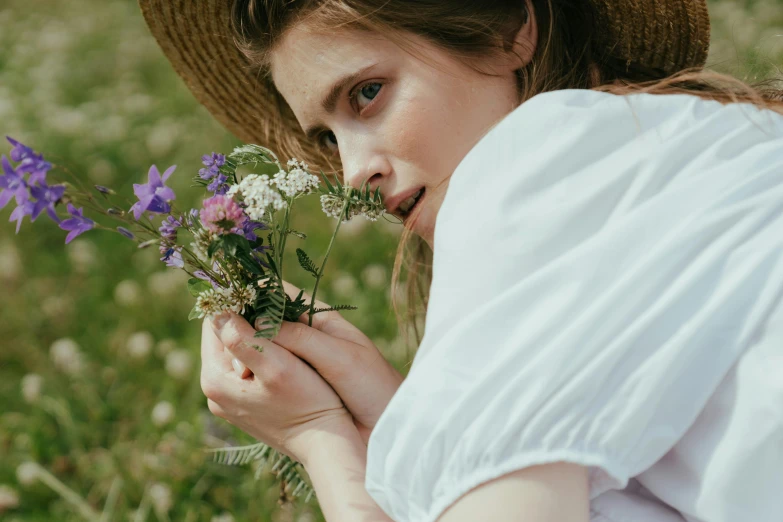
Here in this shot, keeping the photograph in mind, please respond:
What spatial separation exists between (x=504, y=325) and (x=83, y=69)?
4.32 metres

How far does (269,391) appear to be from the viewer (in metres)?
1.57

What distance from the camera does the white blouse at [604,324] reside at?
1.06 m

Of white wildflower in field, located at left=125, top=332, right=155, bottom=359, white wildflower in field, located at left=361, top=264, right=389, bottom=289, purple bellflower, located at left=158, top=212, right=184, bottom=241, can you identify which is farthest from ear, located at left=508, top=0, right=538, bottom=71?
white wildflower in field, located at left=125, top=332, right=155, bottom=359

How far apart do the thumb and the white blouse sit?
0.41 metres

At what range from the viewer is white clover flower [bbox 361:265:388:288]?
2850mm

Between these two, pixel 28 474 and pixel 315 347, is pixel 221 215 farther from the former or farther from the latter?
pixel 28 474

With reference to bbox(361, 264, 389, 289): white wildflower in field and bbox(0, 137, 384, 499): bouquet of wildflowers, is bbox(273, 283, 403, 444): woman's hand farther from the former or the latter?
bbox(361, 264, 389, 289): white wildflower in field

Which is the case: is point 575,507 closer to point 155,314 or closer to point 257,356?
point 257,356

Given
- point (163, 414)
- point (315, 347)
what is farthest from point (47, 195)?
point (163, 414)

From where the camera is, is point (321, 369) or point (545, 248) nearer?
point (545, 248)

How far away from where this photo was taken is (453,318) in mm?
1148

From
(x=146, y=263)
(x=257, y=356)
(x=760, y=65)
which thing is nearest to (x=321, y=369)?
(x=257, y=356)

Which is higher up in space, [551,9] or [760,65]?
[551,9]

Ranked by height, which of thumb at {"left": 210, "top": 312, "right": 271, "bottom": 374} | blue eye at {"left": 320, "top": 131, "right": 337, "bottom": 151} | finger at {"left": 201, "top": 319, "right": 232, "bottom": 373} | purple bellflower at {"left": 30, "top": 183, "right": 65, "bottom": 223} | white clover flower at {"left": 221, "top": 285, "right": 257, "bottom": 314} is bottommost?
finger at {"left": 201, "top": 319, "right": 232, "bottom": 373}
